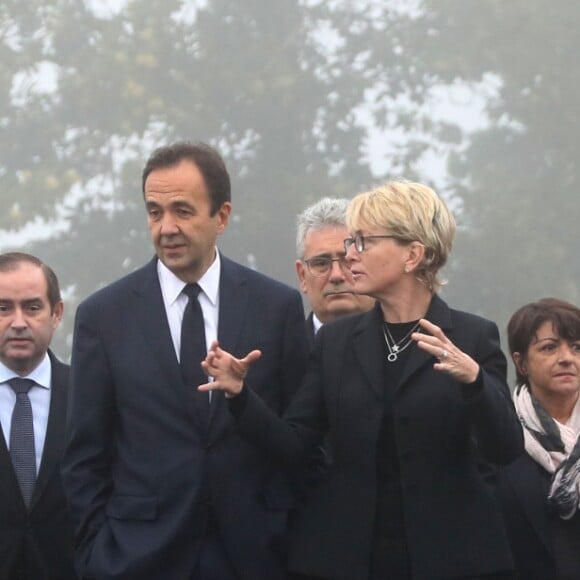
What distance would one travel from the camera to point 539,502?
5008 mm

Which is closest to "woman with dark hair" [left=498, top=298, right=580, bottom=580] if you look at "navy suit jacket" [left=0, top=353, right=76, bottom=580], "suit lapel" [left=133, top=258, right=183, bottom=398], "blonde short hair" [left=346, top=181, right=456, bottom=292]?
"blonde short hair" [left=346, top=181, right=456, bottom=292]

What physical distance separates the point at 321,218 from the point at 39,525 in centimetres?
188

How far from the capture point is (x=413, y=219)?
4484 mm

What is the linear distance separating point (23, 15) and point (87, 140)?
2.31 meters

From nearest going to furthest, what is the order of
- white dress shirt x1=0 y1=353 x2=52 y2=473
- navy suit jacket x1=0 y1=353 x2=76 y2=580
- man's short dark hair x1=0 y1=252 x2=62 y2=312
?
navy suit jacket x1=0 y1=353 x2=76 y2=580
white dress shirt x1=0 y1=353 x2=52 y2=473
man's short dark hair x1=0 y1=252 x2=62 y2=312

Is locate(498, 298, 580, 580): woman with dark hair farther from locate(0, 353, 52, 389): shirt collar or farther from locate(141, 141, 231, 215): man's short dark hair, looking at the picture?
locate(0, 353, 52, 389): shirt collar

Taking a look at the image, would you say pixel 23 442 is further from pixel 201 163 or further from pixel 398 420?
pixel 398 420

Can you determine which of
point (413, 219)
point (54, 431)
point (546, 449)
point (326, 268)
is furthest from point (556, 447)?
point (54, 431)

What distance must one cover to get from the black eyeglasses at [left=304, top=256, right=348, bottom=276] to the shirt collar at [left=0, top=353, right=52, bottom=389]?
1250mm

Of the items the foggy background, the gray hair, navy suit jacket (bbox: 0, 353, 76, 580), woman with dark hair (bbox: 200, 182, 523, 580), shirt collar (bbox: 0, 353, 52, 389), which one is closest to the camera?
woman with dark hair (bbox: 200, 182, 523, 580)

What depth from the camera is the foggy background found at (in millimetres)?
20562

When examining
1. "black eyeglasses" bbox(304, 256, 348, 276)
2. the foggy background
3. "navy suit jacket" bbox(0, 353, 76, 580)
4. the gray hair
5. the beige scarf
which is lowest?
"navy suit jacket" bbox(0, 353, 76, 580)

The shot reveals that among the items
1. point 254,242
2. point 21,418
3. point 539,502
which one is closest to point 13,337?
point 21,418

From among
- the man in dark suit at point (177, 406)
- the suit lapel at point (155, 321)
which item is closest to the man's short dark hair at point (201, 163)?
the man in dark suit at point (177, 406)
